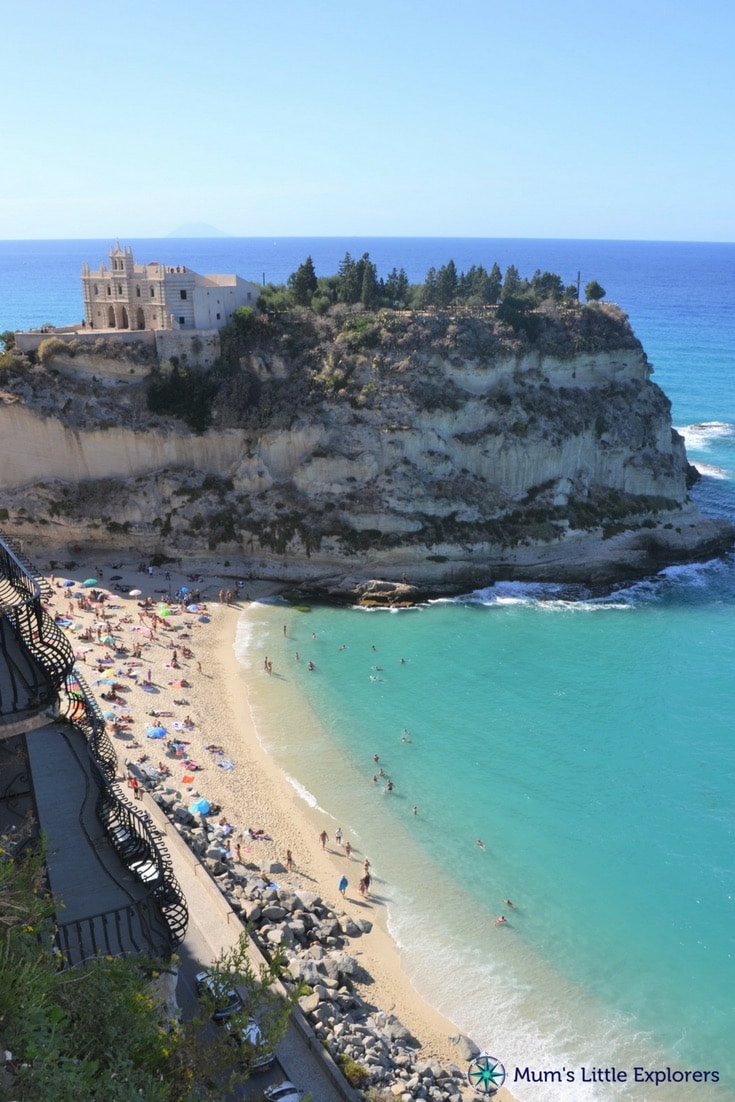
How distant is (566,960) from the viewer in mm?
19047

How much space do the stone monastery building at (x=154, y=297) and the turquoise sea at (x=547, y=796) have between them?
1833 cm

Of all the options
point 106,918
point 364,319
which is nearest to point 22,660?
point 106,918

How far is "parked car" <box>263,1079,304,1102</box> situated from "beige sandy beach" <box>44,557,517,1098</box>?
14.9 feet

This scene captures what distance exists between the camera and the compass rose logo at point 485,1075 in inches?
620

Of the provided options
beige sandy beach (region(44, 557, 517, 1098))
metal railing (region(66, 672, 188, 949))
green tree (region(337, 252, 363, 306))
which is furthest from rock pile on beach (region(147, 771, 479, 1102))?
green tree (region(337, 252, 363, 306))

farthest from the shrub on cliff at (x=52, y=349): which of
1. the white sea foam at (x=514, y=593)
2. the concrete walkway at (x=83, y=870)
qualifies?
the concrete walkway at (x=83, y=870)

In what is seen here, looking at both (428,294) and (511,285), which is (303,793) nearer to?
(428,294)

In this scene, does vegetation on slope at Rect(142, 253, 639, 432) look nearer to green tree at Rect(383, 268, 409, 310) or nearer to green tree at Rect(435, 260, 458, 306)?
green tree at Rect(435, 260, 458, 306)

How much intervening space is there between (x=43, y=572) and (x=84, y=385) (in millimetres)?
9875

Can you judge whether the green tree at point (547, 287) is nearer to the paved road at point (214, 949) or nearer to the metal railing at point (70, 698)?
the paved road at point (214, 949)

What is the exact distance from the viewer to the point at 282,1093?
1266 centimetres

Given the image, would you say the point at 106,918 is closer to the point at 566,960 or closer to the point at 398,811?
the point at 566,960

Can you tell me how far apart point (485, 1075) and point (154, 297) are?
131 ft

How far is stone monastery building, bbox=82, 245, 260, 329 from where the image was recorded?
4356cm
